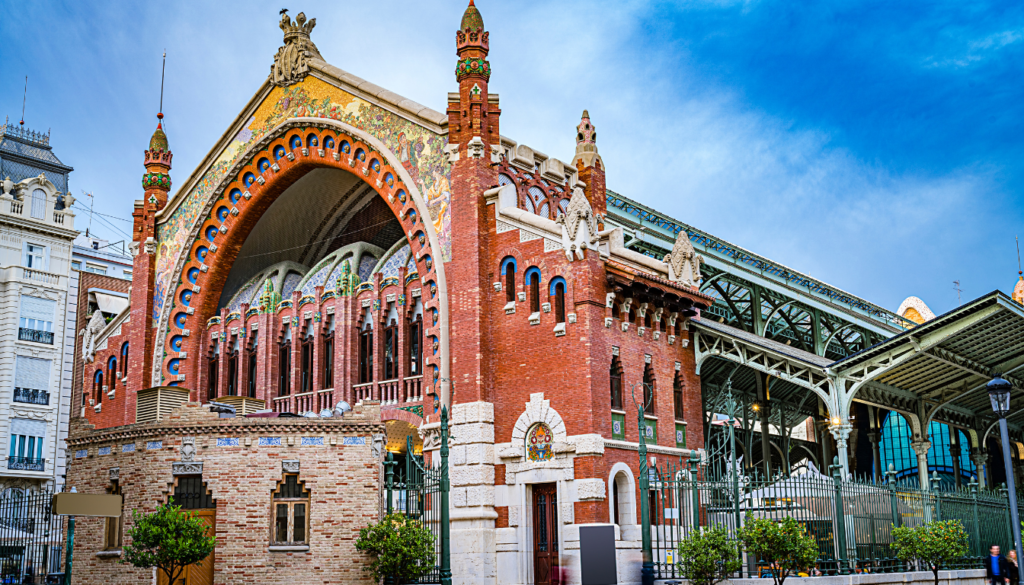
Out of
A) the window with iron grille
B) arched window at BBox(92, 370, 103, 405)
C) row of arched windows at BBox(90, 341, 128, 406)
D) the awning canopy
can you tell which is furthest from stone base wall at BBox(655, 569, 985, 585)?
the awning canopy

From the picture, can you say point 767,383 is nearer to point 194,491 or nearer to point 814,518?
point 814,518

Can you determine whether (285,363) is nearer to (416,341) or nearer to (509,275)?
(416,341)

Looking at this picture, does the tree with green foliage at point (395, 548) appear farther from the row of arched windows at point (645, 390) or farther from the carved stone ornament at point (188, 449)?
the row of arched windows at point (645, 390)

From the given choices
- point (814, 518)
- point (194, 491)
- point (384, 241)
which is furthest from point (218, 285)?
point (814, 518)

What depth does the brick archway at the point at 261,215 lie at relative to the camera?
109 feet

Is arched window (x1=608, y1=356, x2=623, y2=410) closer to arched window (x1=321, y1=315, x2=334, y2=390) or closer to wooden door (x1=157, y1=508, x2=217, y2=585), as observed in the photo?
arched window (x1=321, y1=315, x2=334, y2=390)

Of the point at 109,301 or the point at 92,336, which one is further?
the point at 109,301

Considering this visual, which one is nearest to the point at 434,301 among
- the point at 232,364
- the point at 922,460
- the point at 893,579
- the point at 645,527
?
the point at 232,364

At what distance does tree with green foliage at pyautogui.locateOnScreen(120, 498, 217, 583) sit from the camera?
2258 cm

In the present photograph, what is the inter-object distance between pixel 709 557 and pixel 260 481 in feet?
33.9

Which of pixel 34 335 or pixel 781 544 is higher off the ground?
pixel 34 335

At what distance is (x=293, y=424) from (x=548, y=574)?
29.5 feet

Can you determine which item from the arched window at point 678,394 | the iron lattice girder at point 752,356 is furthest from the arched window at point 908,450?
the arched window at point 678,394

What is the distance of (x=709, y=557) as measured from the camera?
22.0 meters
